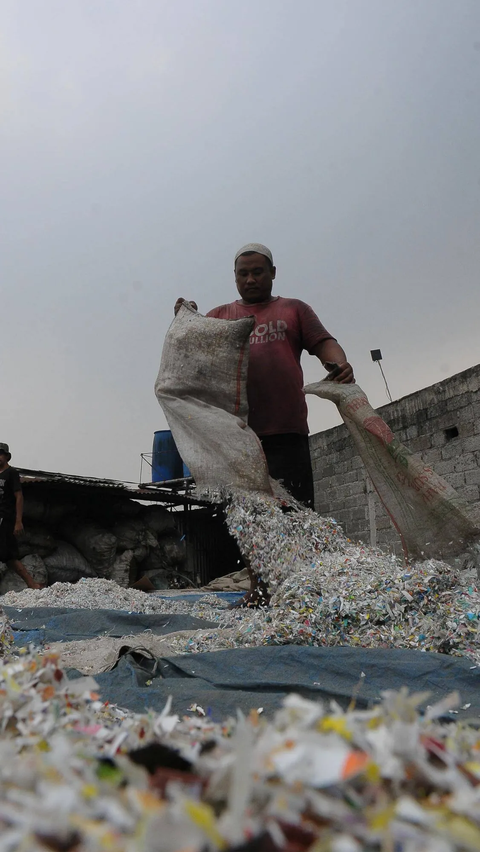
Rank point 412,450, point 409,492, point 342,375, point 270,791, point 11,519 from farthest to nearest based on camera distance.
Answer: point 11,519
point 412,450
point 342,375
point 409,492
point 270,791

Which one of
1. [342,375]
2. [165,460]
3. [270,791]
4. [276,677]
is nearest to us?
[270,791]

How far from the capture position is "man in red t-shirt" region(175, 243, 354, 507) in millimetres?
3129

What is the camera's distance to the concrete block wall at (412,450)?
170 inches

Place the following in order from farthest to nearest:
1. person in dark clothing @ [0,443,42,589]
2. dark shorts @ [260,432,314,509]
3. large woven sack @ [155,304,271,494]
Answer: person in dark clothing @ [0,443,42,589]
dark shorts @ [260,432,314,509]
large woven sack @ [155,304,271,494]

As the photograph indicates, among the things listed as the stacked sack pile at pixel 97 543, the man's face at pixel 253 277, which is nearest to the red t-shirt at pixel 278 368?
the man's face at pixel 253 277

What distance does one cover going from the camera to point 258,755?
1.62 feet

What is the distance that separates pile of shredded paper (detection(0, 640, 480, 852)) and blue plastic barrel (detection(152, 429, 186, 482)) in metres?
7.64

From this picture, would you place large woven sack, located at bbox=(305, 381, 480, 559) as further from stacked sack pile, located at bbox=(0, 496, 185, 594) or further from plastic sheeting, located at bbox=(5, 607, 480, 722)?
stacked sack pile, located at bbox=(0, 496, 185, 594)

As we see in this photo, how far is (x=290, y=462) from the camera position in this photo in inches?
123

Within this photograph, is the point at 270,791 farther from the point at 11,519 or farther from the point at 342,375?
the point at 11,519

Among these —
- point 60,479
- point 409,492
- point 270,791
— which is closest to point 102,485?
point 60,479

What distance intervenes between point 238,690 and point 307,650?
30 cm

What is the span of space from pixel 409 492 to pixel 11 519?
351cm

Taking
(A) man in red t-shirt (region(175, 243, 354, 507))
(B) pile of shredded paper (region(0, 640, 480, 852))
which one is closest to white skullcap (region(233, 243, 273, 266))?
(A) man in red t-shirt (region(175, 243, 354, 507))
